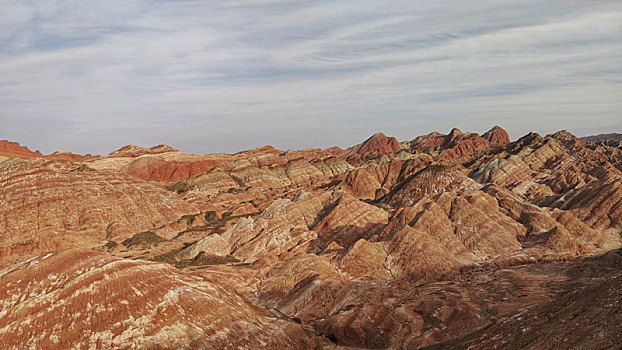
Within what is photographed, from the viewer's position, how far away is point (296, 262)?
175ft

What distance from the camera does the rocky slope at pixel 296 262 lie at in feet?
106

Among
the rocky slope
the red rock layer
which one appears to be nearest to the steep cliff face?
the rocky slope

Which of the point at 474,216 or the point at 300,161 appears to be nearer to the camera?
the point at 474,216

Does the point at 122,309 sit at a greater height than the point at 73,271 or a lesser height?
lesser

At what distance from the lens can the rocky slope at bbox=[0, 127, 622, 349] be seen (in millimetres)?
32281

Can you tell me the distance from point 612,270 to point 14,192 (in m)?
107

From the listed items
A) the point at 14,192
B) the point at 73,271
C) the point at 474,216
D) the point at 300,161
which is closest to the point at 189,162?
the point at 300,161

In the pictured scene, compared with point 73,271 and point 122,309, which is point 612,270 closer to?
point 122,309

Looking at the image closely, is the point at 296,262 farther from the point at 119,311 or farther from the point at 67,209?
the point at 67,209

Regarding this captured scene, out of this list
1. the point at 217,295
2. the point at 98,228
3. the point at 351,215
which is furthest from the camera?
the point at 98,228

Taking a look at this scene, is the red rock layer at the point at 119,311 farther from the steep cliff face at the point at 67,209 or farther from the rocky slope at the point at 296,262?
the steep cliff face at the point at 67,209

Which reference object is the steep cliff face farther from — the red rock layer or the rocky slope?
the red rock layer

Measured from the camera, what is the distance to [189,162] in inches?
7569

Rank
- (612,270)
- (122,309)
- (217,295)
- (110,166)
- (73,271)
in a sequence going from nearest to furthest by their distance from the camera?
(122,309), (73,271), (217,295), (612,270), (110,166)
